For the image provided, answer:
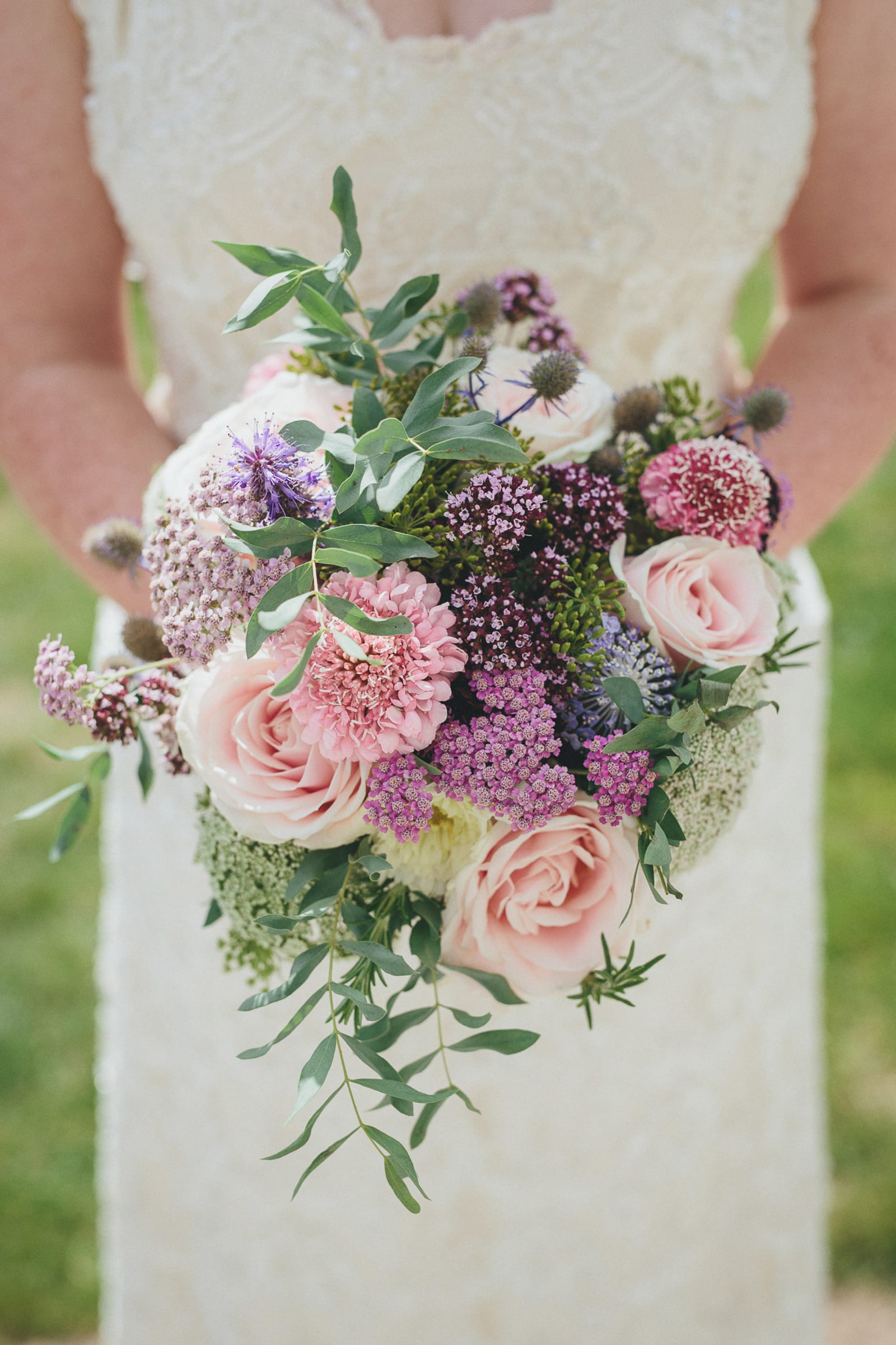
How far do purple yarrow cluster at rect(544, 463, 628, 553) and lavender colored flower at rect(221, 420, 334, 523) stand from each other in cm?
18

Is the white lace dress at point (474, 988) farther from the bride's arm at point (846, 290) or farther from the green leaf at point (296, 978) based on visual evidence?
the green leaf at point (296, 978)

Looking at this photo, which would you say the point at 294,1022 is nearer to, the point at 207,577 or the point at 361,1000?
the point at 361,1000

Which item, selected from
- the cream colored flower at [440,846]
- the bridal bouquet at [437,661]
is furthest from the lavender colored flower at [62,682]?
the cream colored flower at [440,846]

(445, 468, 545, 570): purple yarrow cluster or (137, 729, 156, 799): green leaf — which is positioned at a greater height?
(445, 468, 545, 570): purple yarrow cluster

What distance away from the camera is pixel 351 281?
126cm

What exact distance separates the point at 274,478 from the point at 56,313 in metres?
0.76

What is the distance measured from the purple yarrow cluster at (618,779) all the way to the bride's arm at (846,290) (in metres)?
0.62

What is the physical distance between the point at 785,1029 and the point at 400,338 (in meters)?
1.19

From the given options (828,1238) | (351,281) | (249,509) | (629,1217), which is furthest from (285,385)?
(828,1238)

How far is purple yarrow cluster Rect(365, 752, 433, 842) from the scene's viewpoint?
0.75 metres

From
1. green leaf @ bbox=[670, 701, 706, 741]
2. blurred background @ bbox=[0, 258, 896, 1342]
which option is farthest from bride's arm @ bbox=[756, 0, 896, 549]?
blurred background @ bbox=[0, 258, 896, 1342]

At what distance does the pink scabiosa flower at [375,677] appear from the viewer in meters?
0.73

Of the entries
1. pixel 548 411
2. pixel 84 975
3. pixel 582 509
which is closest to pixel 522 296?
pixel 548 411

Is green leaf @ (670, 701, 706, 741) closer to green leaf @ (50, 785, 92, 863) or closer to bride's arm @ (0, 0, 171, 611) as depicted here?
green leaf @ (50, 785, 92, 863)
